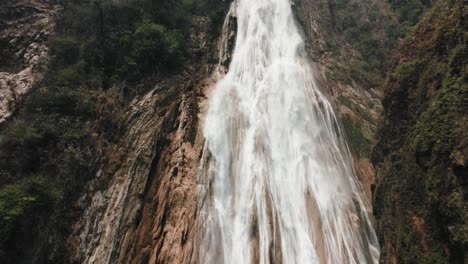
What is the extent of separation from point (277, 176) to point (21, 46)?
17.2 metres

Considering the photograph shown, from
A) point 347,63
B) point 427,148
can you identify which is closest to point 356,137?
point 427,148

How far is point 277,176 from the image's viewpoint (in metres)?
13.5

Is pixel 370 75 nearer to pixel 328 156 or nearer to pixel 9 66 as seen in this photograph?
pixel 328 156

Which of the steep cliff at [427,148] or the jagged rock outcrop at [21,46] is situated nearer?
the steep cliff at [427,148]

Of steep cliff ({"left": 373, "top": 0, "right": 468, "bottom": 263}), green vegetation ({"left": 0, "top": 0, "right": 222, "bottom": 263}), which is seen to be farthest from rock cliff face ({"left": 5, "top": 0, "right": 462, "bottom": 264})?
green vegetation ({"left": 0, "top": 0, "right": 222, "bottom": 263})

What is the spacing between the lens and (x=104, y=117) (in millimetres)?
16031

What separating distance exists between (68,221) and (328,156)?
12093 mm

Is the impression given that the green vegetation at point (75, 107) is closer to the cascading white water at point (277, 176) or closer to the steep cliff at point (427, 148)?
the cascading white water at point (277, 176)

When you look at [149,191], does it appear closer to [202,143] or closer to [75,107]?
[202,143]

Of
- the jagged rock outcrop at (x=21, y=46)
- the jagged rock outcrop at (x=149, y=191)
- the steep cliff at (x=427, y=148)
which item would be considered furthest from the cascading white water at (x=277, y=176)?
the jagged rock outcrop at (x=21, y=46)

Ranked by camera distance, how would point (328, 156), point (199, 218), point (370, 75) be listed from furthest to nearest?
point (370, 75), point (328, 156), point (199, 218)

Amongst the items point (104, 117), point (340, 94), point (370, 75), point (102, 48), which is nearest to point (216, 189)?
point (104, 117)

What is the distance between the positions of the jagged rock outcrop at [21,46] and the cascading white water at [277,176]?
1024 centimetres

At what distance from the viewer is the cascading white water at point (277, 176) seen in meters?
11.4
